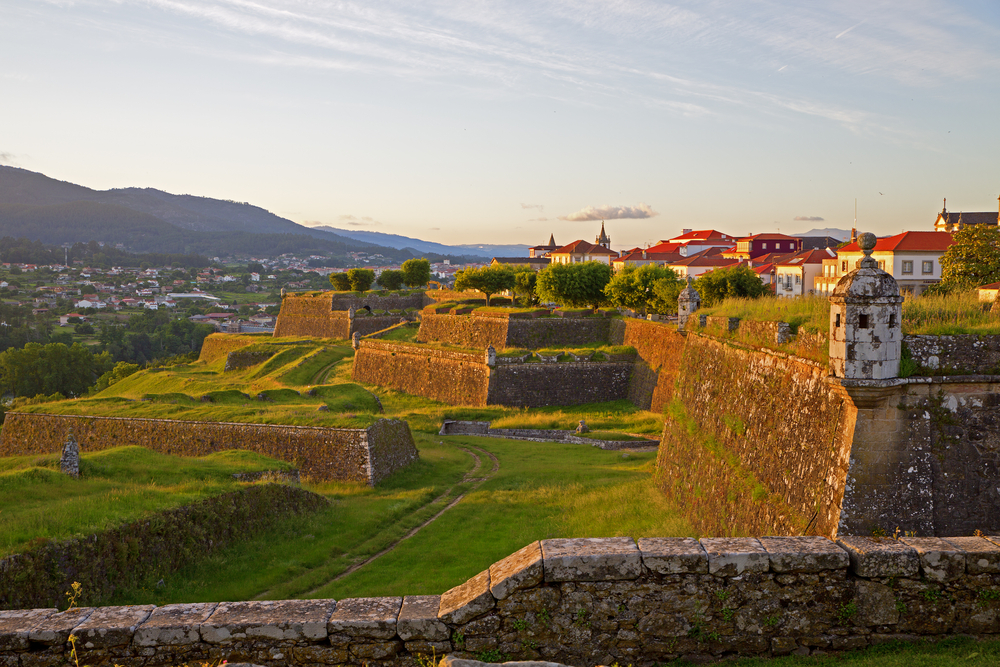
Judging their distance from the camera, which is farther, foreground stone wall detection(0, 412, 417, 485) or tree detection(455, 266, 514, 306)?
tree detection(455, 266, 514, 306)

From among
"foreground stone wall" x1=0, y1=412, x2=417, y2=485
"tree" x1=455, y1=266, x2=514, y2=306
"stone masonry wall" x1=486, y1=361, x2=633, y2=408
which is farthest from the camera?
"tree" x1=455, y1=266, x2=514, y2=306

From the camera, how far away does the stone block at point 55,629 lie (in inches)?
230

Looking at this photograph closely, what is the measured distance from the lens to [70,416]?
94.2ft

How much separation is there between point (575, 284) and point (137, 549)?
43.1 m

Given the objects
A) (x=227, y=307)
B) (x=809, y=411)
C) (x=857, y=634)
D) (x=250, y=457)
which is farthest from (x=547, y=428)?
(x=227, y=307)

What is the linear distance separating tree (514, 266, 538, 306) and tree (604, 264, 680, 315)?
560 inches

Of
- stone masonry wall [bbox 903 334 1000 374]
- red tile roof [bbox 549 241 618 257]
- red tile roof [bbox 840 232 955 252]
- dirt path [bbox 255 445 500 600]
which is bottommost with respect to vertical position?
dirt path [bbox 255 445 500 600]

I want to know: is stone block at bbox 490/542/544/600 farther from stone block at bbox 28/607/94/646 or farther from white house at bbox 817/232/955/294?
white house at bbox 817/232/955/294

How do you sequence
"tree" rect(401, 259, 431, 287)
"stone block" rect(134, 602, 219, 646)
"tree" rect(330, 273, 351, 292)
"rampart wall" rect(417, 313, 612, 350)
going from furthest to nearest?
1. "tree" rect(401, 259, 431, 287)
2. "tree" rect(330, 273, 351, 292)
3. "rampart wall" rect(417, 313, 612, 350)
4. "stone block" rect(134, 602, 219, 646)

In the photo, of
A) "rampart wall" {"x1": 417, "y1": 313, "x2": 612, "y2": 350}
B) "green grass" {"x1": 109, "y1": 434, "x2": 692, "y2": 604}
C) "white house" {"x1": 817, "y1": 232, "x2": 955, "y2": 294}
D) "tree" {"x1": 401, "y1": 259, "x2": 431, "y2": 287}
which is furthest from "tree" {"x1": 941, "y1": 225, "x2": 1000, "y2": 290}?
"tree" {"x1": 401, "y1": 259, "x2": 431, "y2": 287}

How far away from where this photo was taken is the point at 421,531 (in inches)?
722

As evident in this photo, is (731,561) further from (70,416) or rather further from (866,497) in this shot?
(70,416)

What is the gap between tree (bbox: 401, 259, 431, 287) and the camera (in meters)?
82.2

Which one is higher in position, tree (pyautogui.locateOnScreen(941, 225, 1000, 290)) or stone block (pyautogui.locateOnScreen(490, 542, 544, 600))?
tree (pyautogui.locateOnScreen(941, 225, 1000, 290))
